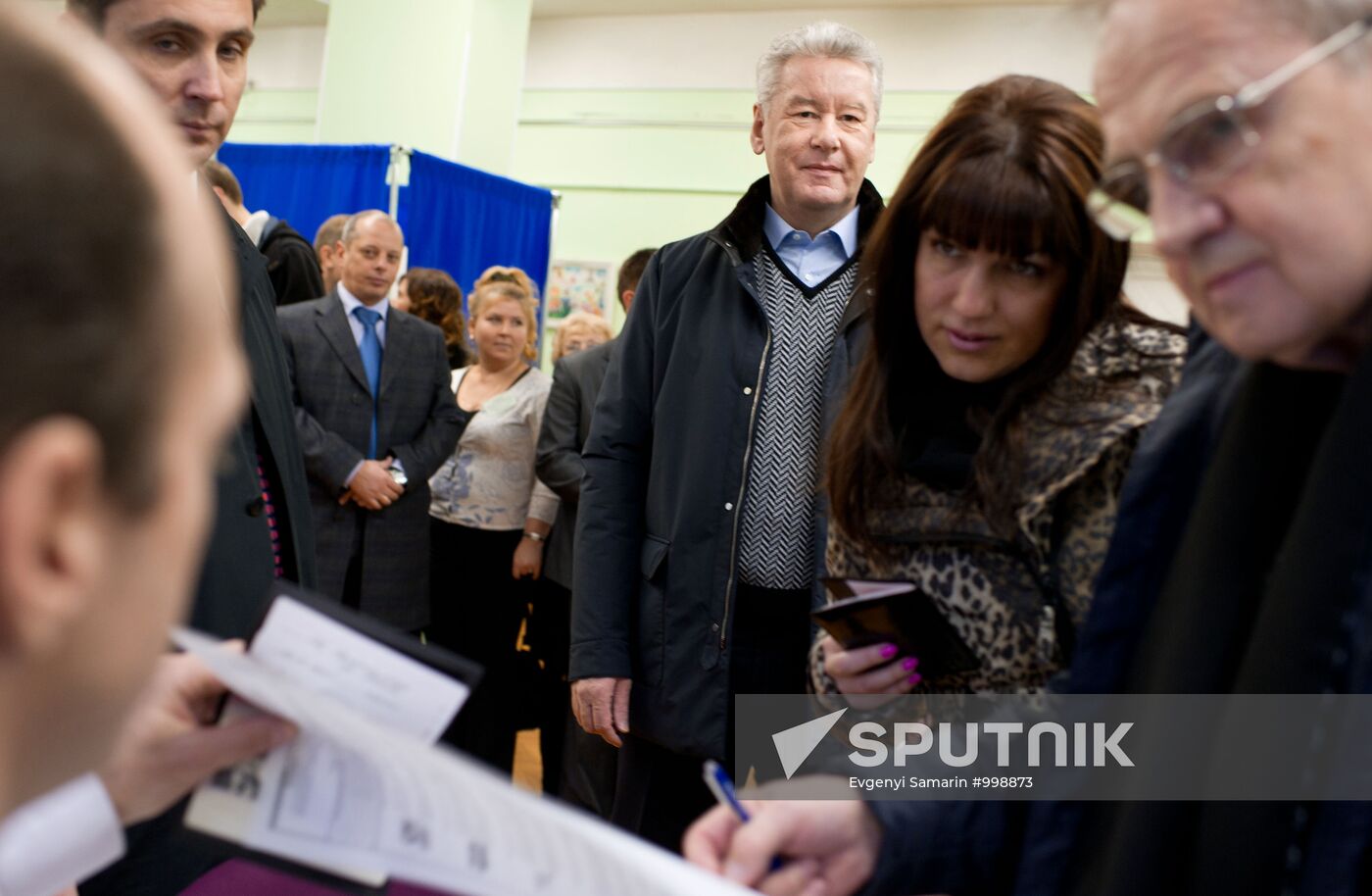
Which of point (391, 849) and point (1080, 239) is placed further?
point (1080, 239)

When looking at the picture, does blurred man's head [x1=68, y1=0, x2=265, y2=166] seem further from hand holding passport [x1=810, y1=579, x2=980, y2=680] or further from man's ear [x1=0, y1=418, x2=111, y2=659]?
man's ear [x1=0, y1=418, x2=111, y2=659]

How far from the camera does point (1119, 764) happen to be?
100cm

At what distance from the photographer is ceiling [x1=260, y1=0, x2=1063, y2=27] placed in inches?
368

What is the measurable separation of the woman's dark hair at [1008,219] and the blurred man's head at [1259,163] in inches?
A: 22.5

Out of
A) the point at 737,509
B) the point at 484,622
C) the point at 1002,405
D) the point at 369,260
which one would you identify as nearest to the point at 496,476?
the point at 484,622

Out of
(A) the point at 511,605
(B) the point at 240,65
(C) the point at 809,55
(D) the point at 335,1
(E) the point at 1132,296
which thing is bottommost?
(A) the point at 511,605

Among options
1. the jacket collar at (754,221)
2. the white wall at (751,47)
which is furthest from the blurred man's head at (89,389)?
the white wall at (751,47)

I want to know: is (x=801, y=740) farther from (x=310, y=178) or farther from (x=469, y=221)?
(x=310, y=178)

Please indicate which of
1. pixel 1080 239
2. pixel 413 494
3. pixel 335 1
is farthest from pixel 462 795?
pixel 335 1

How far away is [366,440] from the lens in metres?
3.66

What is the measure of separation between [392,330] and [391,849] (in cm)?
318

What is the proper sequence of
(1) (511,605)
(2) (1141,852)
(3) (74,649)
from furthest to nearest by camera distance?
1. (1) (511,605)
2. (2) (1141,852)
3. (3) (74,649)

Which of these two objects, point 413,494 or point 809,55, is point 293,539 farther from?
point 413,494

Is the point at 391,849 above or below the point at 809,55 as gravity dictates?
below
